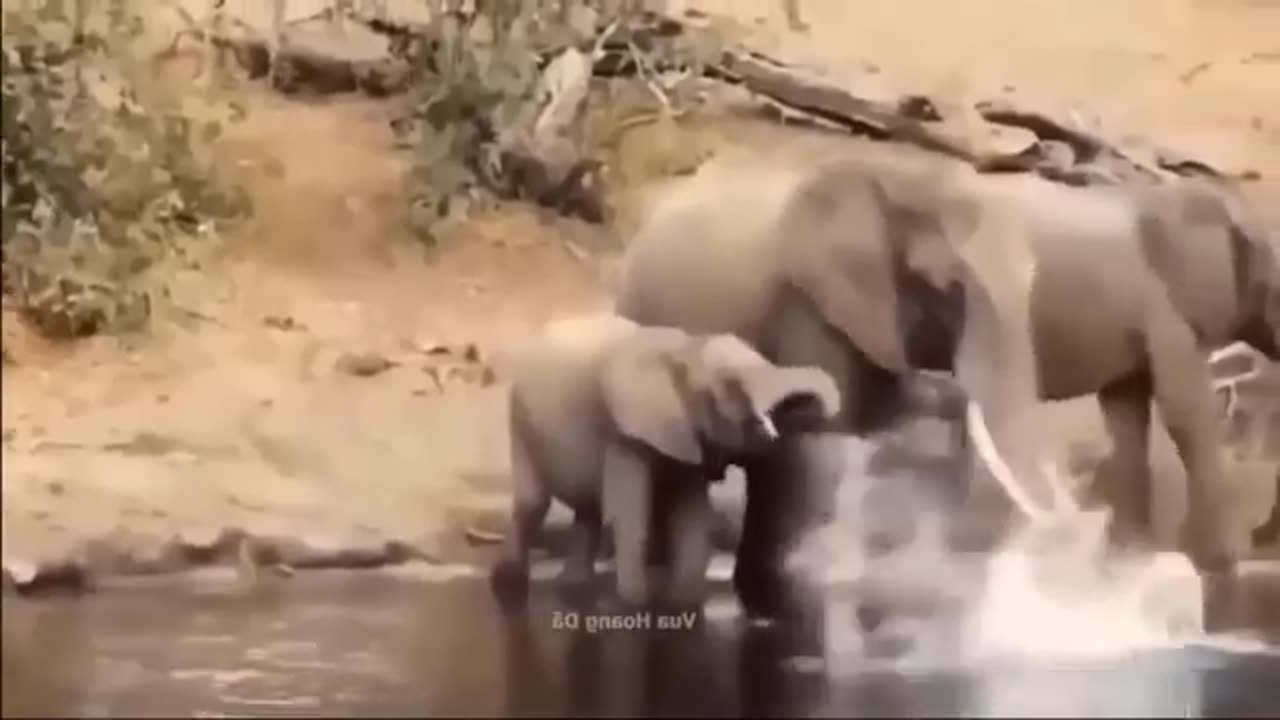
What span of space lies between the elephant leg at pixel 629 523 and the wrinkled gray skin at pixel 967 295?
6cm

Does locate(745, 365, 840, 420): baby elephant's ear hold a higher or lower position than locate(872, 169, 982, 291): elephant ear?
lower

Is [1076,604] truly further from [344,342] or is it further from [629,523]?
[344,342]

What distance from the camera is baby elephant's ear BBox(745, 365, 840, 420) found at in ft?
3.05

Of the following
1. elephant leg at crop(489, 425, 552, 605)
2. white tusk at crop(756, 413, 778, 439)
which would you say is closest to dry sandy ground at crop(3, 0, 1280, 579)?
elephant leg at crop(489, 425, 552, 605)

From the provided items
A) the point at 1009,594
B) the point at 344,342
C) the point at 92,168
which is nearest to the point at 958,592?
the point at 1009,594

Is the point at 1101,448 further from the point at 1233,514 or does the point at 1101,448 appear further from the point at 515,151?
the point at 515,151

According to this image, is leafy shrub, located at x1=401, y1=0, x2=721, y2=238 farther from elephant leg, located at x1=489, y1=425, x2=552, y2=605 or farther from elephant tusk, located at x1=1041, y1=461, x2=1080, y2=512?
elephant tusk, located at x1=1041, y1=461, x2=1080, y2=512

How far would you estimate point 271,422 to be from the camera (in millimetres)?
892

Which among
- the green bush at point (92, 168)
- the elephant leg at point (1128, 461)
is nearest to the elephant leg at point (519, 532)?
the green bush at point (92, 168)

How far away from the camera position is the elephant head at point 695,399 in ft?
3.04

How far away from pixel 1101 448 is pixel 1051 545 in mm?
71

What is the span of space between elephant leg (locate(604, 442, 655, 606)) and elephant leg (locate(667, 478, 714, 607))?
2 cm

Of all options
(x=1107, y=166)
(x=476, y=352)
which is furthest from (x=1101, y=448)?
(x=476, y=352)

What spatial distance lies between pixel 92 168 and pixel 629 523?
15.0 inches
